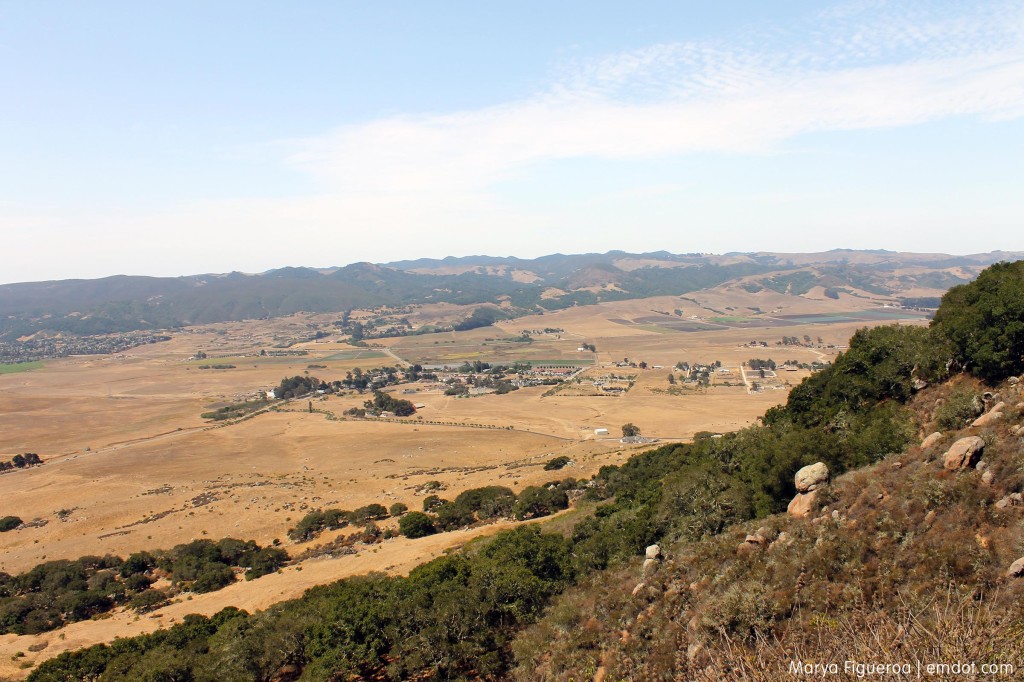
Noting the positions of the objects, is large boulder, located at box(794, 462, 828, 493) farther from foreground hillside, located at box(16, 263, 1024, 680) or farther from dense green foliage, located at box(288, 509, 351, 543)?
dense green foliage, located at box(288, 509, 351, 543)

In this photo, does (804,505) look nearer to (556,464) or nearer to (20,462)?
(556,464)

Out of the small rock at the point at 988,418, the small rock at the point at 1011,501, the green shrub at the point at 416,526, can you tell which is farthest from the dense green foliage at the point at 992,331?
the green shrub at the point at 416,526

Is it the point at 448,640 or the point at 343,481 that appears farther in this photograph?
the point at 343,481

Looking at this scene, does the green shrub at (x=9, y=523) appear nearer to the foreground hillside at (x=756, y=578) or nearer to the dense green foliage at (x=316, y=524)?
the dense green foliage at (x=316, y=524)

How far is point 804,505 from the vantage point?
62.6 feet

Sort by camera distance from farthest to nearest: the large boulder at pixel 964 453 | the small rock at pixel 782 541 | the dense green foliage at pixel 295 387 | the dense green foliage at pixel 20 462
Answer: the dense green foliage at pixel 295 387
the dense green foliage at pixel 20 462
the large boulder at pixel 964 453
the small rock at pixel 782 541

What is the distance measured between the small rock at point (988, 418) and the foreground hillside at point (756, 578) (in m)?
0.13

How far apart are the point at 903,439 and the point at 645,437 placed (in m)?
54.6

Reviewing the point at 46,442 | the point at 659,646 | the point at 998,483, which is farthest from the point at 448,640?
the point at 46,442

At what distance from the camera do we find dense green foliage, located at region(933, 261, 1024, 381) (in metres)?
24.3

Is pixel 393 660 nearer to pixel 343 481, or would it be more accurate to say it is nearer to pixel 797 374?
pixel 343 481

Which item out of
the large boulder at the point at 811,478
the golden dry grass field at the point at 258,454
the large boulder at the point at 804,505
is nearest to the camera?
the large boulder at the point at 804,505

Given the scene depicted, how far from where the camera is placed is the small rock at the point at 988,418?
61.5 feet

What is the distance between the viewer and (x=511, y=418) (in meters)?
98.5
